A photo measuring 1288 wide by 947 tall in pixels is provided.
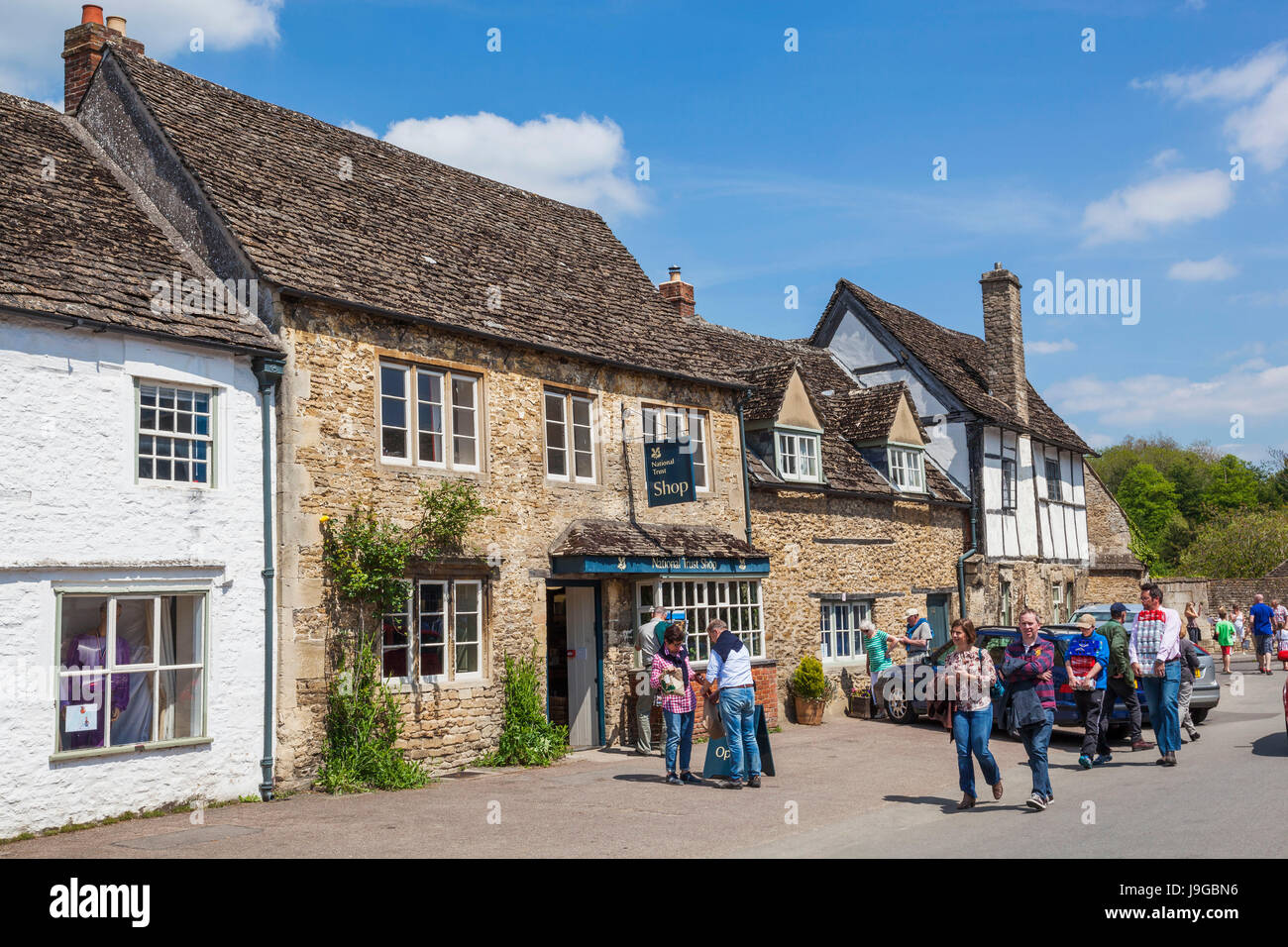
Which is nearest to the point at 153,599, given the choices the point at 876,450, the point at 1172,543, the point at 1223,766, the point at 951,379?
the point at 1223,766

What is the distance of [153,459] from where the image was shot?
38.5ft

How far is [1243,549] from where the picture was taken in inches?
2116

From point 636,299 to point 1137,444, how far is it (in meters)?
85.9

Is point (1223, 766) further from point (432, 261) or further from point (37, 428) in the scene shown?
point (37, 428)

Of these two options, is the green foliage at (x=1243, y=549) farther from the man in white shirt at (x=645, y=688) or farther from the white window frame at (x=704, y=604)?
the man in white shirt at (x=645, y=688)

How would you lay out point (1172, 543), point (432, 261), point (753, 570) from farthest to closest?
point (1172, 543) → point (753, 570) → point (432, 261)

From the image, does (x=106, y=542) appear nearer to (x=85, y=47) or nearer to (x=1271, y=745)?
A: (x=85, y=47)

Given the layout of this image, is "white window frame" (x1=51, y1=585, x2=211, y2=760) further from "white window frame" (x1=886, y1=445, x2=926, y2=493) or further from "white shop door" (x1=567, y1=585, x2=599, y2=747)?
"white window frame" (x1=886, y1=445, x2=926, y2=493)

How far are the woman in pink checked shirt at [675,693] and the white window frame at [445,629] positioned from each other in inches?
113

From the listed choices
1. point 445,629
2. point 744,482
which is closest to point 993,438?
point 744,482

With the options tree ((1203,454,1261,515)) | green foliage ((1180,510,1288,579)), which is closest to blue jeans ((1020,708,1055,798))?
green foliage ((1180,510,1288,579))

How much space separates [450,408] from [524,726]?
14.0ft

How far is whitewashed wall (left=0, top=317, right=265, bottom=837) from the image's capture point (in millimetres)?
10484

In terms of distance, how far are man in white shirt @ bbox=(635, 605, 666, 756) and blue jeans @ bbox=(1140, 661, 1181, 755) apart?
6040mm
